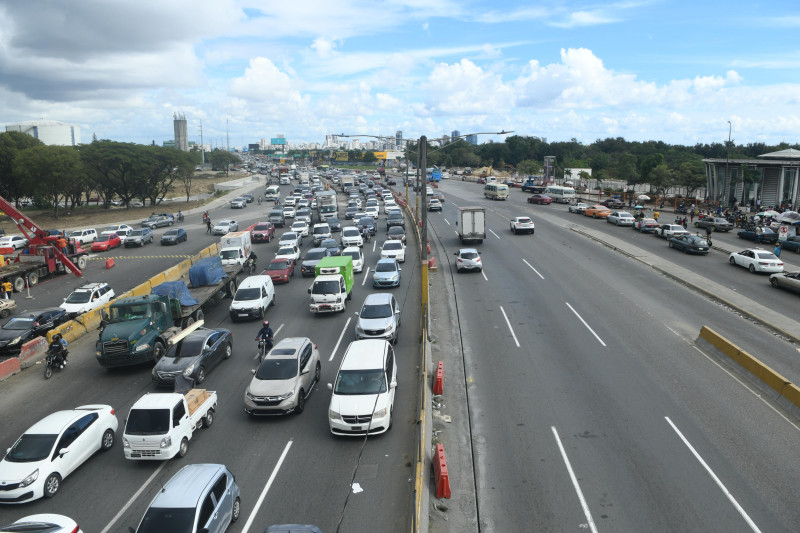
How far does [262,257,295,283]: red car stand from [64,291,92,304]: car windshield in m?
9.65

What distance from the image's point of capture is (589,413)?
16.1 m

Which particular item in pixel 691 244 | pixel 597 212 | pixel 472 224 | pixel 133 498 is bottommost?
pixel 133 498

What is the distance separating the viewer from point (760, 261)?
1278 inches

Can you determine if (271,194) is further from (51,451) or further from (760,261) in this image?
(51,451)

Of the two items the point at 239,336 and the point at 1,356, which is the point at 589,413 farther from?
the point at 1,356

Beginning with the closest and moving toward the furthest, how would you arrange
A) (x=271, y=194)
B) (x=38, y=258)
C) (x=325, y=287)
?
(x=325, y=287) < (x=38, y=258) < (x=271, y=194)

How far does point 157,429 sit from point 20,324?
14.5 meters

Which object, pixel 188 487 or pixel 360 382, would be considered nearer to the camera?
pixel 188 487

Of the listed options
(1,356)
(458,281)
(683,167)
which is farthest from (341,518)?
(683,167)

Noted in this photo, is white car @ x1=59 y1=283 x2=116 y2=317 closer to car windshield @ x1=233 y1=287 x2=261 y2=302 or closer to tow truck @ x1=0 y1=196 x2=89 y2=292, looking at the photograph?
car windshield @ x1=233 y1=287 x2=261 y2=302

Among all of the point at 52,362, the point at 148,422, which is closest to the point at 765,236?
the point at 148,422

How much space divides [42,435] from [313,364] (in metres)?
7.66

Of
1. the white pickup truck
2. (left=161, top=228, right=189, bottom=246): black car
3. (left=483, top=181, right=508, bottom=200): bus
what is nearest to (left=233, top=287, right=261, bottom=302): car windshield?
the white pickup truck

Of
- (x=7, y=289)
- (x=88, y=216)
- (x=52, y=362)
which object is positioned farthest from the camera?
(x=88, y=216)
